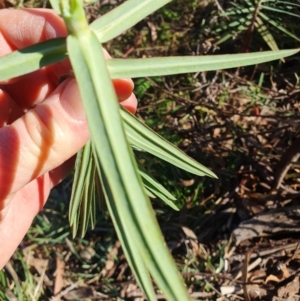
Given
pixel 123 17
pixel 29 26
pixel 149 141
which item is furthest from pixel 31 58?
pixel 29 26

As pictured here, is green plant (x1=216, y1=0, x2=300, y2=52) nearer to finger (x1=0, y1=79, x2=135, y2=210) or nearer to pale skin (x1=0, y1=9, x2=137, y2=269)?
pale skin (x1=0, y1=9, x2=137, y2=269)

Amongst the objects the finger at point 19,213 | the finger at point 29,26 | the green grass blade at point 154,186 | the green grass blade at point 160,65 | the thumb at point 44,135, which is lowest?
the finger at point 19,213

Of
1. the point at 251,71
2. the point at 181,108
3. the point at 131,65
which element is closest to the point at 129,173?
the point at 131,65

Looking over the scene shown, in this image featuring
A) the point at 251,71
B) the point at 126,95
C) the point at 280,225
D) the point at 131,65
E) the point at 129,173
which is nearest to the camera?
the point at 129,173

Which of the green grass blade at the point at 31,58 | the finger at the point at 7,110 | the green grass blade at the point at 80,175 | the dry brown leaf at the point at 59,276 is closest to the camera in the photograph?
the green grass blade at the point at 31,58

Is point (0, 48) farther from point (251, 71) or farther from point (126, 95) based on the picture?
point (251, 71)

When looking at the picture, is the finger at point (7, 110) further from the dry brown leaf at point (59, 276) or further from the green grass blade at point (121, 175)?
the green grass blade at point (121, 175)

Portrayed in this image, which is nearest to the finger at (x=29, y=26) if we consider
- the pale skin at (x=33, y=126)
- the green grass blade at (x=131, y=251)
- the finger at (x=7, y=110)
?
the pale skin at (x=33, y=126)

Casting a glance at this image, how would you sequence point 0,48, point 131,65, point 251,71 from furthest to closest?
point 251,71, point 0,48, point 131,65
